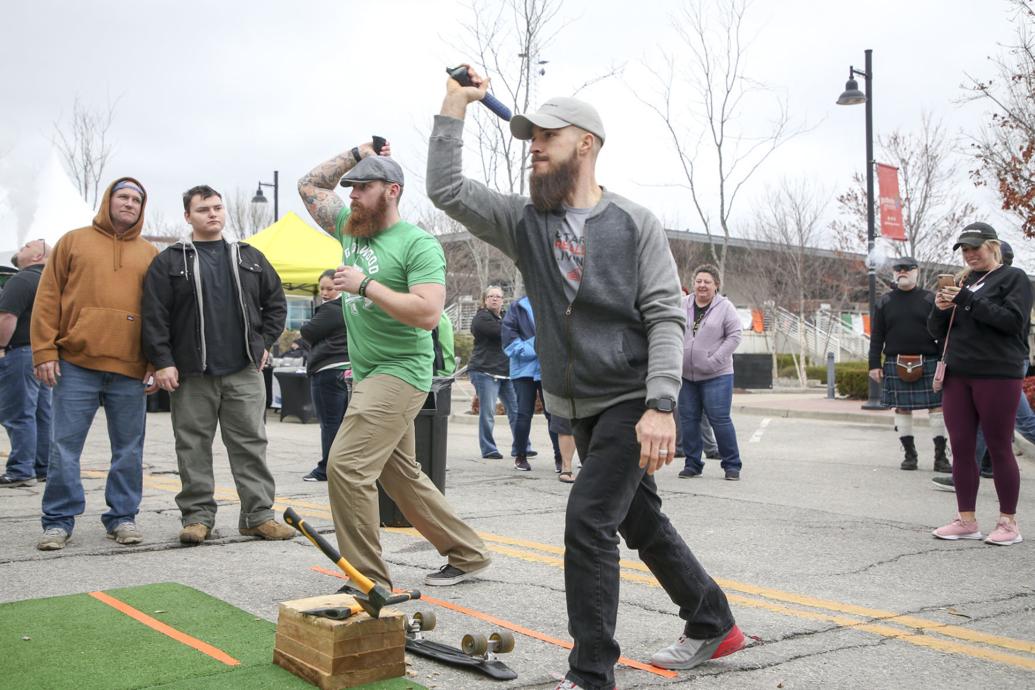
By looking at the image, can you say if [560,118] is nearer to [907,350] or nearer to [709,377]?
[709,377]

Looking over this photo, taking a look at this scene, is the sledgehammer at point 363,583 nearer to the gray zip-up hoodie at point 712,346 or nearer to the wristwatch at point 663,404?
the wristwatch at point 663,404

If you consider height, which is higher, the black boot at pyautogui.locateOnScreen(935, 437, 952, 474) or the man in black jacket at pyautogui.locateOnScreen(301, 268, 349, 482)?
the man in black jacket at pyautogui.locateOnScreen(301, 268, 349, 482)

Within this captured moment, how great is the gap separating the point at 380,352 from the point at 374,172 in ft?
2.71

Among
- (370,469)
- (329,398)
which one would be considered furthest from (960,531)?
(329,398)

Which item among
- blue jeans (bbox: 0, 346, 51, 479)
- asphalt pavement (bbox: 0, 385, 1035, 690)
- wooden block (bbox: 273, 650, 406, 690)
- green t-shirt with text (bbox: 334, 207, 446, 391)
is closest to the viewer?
wooden block (bbox: 273, 650, 406, 690)

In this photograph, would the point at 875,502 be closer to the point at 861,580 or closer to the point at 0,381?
the point at 861,580

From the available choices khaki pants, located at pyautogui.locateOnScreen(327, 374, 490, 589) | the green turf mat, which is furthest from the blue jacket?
the green turf mat

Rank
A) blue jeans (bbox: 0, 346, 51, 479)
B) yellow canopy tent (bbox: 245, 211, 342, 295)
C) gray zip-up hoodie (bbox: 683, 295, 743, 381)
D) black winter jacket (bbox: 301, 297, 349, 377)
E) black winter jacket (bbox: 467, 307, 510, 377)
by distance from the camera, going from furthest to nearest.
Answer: yellow canopy tent (bbox: 245, 211, 342, 295)
black winter jacket (bbox: 467, 307, 510, 377)
gray zip-up hoodie (bbox: 683, 295, 743, 381)
black winter jacket (bbox: 301, 297, 349, 377)
blue jeans (bbox: 0, 346, 51, 479)

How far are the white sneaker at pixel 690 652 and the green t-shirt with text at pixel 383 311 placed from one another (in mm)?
1676

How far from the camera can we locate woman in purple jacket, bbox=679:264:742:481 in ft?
31.9

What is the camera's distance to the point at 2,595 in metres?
4.80

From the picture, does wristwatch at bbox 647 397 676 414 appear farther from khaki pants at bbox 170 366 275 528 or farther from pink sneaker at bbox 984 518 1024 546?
pink sneaker at bbox 984 518 1024 546

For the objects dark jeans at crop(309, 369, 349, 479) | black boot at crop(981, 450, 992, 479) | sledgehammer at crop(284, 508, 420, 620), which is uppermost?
dark jeans at crop(309, 369, 349, 479)

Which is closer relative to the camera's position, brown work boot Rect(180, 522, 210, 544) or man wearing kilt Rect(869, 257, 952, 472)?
brown work boot Rect(180, 522, 210, 544)
